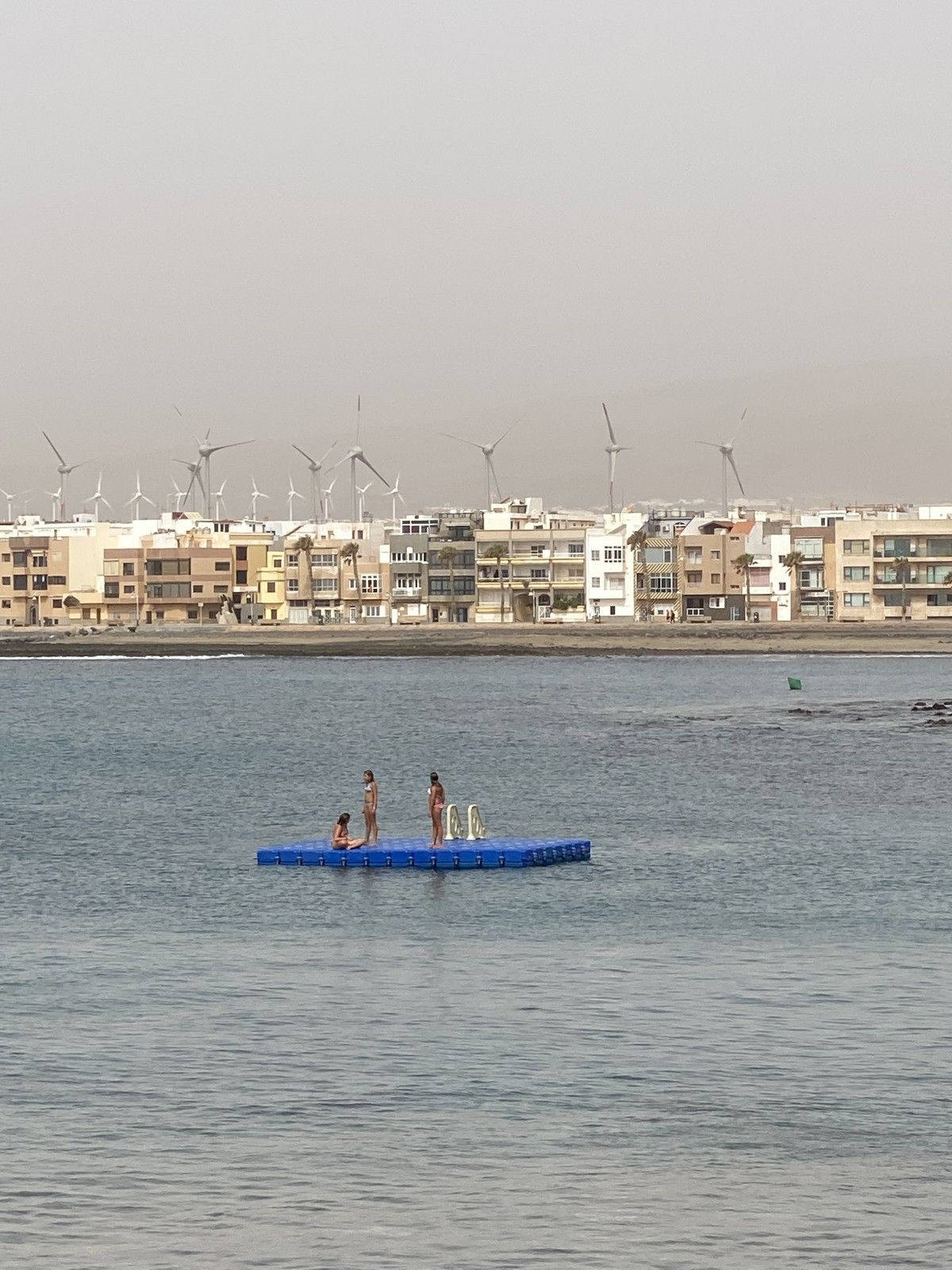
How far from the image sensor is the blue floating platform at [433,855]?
153ft

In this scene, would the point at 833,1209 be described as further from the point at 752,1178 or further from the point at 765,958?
the point at 765,958

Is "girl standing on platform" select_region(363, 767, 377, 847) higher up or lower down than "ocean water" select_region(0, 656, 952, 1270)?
higher up

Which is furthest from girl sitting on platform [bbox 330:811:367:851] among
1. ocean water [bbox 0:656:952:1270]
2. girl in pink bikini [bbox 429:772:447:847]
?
ocean water [bbox 0:656:952:1270]

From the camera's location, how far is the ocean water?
20359 millimetres

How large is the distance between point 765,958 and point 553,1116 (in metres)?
11.1

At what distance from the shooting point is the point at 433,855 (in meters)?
46.8

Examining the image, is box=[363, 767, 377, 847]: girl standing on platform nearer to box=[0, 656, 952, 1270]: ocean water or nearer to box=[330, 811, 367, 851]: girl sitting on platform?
box=[330, 811, 367, 851]: girl sitting on platform

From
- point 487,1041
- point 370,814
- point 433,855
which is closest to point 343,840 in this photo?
point 370,814

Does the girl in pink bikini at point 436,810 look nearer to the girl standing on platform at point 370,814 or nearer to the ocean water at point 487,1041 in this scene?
the girl standing on platform at point 370,814

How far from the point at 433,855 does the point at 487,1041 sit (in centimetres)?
1837

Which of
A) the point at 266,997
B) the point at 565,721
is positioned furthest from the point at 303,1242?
the point at 565,721

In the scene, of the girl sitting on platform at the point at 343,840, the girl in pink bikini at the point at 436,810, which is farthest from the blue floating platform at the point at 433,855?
the girl in pink bikini at the point at 436,810

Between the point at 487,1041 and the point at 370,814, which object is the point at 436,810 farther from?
the point at 487,1041

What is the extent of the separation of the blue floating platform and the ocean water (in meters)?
0.89
